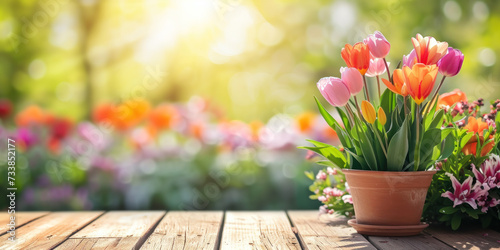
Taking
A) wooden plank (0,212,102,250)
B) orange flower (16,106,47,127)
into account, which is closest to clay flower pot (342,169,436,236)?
wooden plank (0,212,102,250)

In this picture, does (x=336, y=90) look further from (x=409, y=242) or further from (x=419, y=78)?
(x=409, y=242)

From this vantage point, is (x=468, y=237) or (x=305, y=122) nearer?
(x=468, y=237)

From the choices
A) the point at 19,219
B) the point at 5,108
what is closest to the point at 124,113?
the point at 5,108

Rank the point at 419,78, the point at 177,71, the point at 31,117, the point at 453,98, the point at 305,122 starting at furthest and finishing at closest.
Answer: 1. the point at 177,71
2. the point at 31,117
3. the point at 305,122
4. the point at 453,98
5. the point at 419,78

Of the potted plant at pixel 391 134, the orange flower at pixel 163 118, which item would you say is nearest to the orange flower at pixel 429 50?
the potted plant at pixel 391 134

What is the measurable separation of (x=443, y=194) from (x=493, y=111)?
37 cm

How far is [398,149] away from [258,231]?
1.45ft

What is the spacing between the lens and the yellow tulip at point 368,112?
1.42 meters

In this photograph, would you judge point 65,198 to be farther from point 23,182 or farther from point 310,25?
point 310,25

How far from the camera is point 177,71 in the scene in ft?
10.5

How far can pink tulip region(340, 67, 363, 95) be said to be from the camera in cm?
143

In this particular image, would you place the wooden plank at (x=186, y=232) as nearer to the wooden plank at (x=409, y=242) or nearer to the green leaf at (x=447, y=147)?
the wooden plank at (x=409, y=242)

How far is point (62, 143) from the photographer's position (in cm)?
296

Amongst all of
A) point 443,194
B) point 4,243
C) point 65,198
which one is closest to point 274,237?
point 443,194
